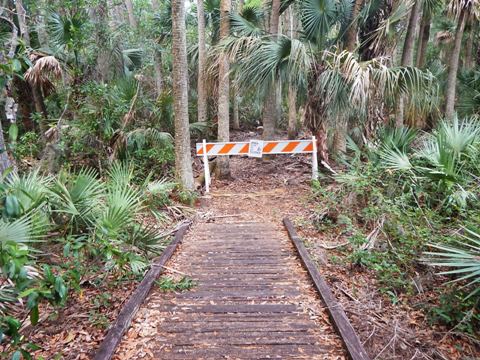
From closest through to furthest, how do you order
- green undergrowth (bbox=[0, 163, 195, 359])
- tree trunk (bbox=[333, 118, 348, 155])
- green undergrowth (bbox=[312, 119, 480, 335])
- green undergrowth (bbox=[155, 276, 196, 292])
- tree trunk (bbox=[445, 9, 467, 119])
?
green undergrowth (bbox=[0, 163, 195, 359]) → green undergrowth (bbox=[312, 119, 480, 335]) → green undergrowth (bbox=[155, 276, 196, 292]) → tree trunk (bbox=[333, 118, 348, 155]) → tree trunk (bbox=[445, 9, 467, 119])

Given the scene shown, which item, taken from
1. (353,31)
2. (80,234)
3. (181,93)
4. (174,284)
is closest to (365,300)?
(174,284)

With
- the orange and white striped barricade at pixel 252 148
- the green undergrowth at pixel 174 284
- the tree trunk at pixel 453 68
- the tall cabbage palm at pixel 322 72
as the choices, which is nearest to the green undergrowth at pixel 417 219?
the tall cabbage palm at pixel 322 72

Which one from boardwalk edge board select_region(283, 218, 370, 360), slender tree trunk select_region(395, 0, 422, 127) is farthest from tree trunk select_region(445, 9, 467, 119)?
boardwalk edge board select_region(283, 218, 370, 360)

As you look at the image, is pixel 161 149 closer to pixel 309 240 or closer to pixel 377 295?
pixel 309 240

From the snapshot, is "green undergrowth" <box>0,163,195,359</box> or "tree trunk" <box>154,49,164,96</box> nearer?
"green undergrowth" <box>0,163,195,359</box>

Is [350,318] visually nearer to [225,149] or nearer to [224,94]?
[225,149]

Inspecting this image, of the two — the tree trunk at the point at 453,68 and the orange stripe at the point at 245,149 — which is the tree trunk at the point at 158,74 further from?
the tree trunk at the point at 453,68

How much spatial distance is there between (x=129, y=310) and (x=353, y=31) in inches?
311

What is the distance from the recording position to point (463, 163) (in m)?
4.86

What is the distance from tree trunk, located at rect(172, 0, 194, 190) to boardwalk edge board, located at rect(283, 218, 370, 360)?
376 cm

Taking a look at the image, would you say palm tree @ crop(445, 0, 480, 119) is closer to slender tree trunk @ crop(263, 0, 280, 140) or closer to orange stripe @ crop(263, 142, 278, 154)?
slender tree trunk @ crop(263, 0, 280, 140)

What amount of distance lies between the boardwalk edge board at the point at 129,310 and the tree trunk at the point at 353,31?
6.57 metres

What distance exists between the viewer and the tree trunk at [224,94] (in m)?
8.73

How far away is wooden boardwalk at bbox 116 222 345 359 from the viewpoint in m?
2.72
